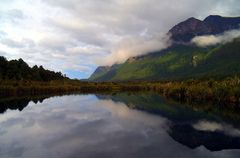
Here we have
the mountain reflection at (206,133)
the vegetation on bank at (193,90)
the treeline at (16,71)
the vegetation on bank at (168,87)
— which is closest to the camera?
the mountain reflection at (206,133)

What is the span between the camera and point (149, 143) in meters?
38.6

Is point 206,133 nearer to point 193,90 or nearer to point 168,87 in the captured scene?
point 193,90

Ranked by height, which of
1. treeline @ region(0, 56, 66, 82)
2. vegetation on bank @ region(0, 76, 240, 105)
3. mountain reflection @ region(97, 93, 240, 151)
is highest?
treeline @ region(0, 56, 66, 82)

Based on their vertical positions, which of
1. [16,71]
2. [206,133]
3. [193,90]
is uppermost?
[16,71]

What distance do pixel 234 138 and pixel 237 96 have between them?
42.7 meters

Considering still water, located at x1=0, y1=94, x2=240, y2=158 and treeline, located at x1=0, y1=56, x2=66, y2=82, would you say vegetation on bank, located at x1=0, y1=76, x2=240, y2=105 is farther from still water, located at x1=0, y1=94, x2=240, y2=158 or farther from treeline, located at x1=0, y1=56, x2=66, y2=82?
still water, located at x1=0, y1=94, x2=240, y2=158

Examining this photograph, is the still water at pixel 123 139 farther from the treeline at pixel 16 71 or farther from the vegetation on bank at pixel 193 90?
the treeline at pixel 16 71

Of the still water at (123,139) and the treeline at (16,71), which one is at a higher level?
the treeline at (16,71)

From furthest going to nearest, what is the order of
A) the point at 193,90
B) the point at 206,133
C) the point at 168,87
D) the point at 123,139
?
the point at 168,87
the point at 193,90
the point at 206,133
the point at 123,139

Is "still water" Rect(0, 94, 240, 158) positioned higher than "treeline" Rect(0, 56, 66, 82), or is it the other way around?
"treeline" Rect(0, 56, 66, 82)

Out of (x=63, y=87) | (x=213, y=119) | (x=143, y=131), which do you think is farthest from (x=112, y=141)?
(x=63, y=87)

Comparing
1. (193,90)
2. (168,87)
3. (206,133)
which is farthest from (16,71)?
(206,133)

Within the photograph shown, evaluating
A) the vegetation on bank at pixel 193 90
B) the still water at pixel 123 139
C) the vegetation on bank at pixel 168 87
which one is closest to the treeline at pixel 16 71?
the vegetation on bank at pixel 168 87

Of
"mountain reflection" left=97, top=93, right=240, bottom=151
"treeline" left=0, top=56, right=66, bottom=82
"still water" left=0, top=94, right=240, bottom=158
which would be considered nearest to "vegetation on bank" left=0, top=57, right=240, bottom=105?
"treeline" left=0, top=56, right=66, bottom=82
